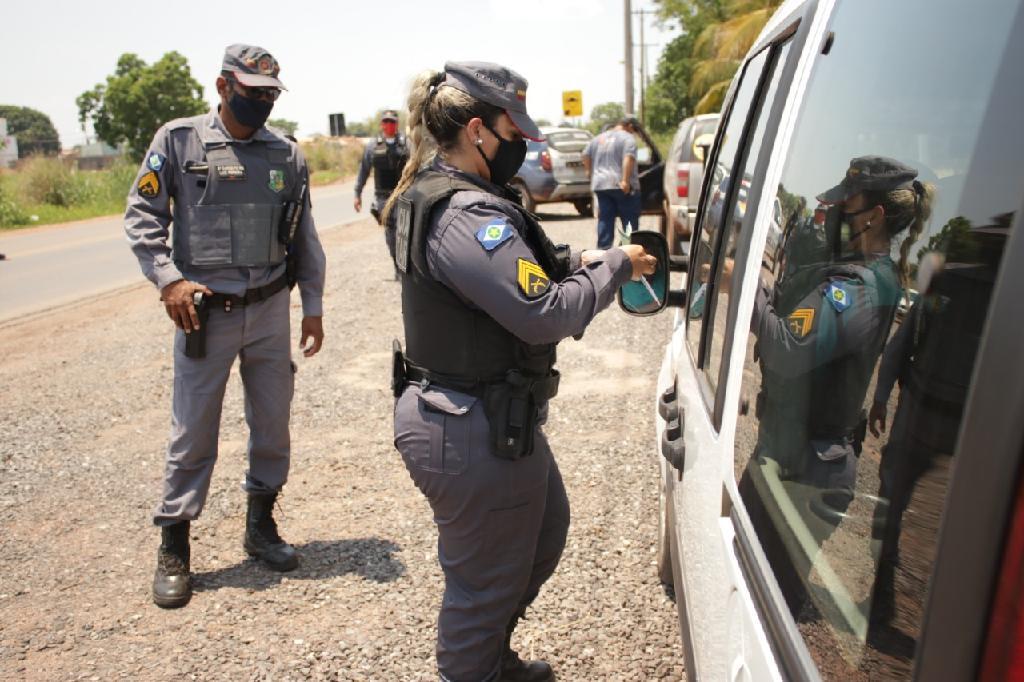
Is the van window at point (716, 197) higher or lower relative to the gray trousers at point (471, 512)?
higher

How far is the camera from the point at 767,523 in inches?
58.0

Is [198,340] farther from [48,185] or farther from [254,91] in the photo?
[48,185]

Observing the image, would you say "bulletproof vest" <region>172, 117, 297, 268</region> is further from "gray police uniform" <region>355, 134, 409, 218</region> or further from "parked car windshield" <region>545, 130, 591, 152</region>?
"parked car windshield" <region>545, 130, 591, 152</region>

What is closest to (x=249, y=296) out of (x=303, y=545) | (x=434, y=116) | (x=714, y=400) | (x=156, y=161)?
(x=156, y=161)

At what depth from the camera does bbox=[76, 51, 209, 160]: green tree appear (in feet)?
237

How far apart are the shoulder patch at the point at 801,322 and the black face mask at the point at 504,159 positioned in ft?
3.76

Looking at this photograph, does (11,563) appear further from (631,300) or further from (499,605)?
(631,300)

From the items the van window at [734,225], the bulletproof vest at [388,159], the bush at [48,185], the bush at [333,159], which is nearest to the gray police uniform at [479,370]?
the van window at [734,225]

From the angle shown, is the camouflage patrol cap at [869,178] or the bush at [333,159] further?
the bush at [333,159]

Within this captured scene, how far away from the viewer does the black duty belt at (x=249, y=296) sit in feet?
11.8

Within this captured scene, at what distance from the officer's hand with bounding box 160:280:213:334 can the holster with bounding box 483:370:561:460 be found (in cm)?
156

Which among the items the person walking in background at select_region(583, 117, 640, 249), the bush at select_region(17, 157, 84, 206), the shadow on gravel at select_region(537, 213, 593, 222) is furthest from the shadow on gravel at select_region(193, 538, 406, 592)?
the bush at select_region(17, 157, 84, 206)

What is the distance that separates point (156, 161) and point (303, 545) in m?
1.72

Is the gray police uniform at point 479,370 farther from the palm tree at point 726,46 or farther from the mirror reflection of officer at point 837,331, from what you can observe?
the palm tree at point 726,46
